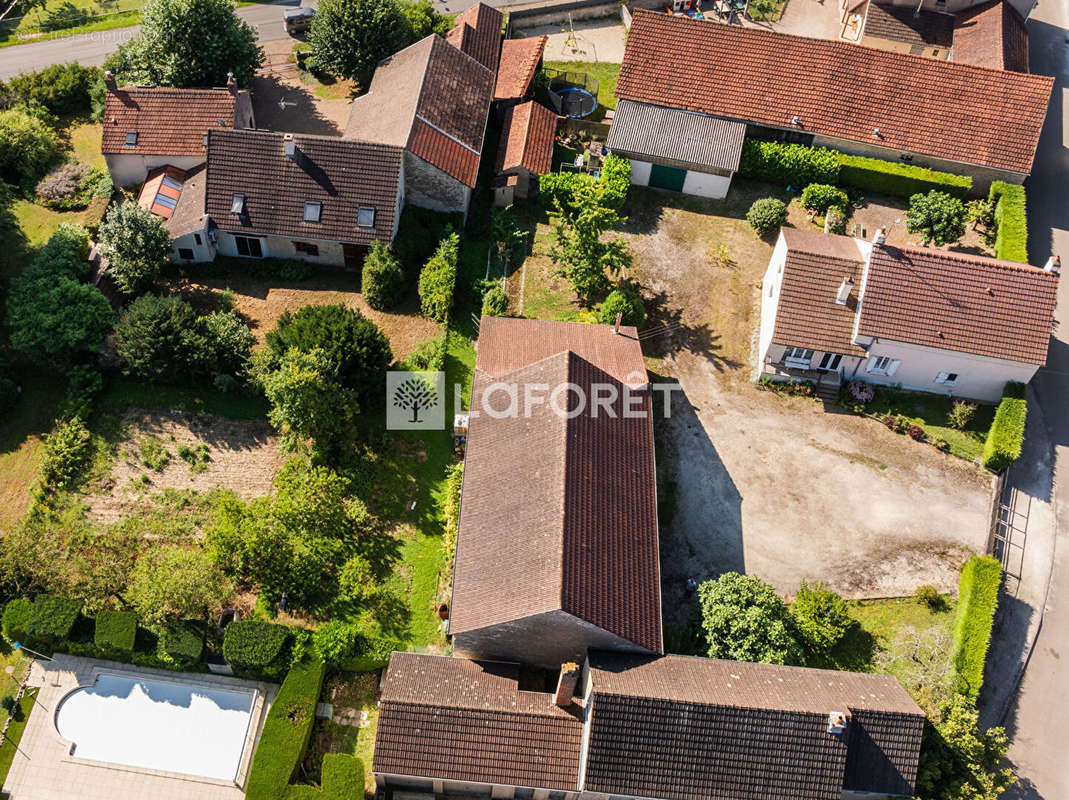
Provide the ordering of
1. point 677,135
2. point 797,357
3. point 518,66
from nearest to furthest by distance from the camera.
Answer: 1. point 797,357
2. point 677,135
3. point 518,66

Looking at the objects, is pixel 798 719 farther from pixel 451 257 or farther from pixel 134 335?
pixel 134 335

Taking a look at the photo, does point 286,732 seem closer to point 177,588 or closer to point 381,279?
point 177,588

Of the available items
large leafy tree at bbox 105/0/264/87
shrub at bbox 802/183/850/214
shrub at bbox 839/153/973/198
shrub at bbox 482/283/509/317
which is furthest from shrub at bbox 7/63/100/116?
shrub at bbox 839/153/973/198

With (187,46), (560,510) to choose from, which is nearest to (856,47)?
(560,510)

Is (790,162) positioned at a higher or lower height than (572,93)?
lower

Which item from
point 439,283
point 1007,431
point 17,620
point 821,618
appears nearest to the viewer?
point 17,620

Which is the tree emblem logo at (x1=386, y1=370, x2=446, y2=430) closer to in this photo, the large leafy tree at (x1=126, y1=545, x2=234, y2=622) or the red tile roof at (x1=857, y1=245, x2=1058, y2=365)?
the large leafy tree at (x1=126, y1=545, x2=234, y2=622)

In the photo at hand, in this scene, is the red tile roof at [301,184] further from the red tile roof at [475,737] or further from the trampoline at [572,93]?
the red tile roof at [475,737]

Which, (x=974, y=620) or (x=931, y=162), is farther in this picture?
(x=931, y=162)

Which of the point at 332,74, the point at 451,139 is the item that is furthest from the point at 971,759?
the point at 332,74
